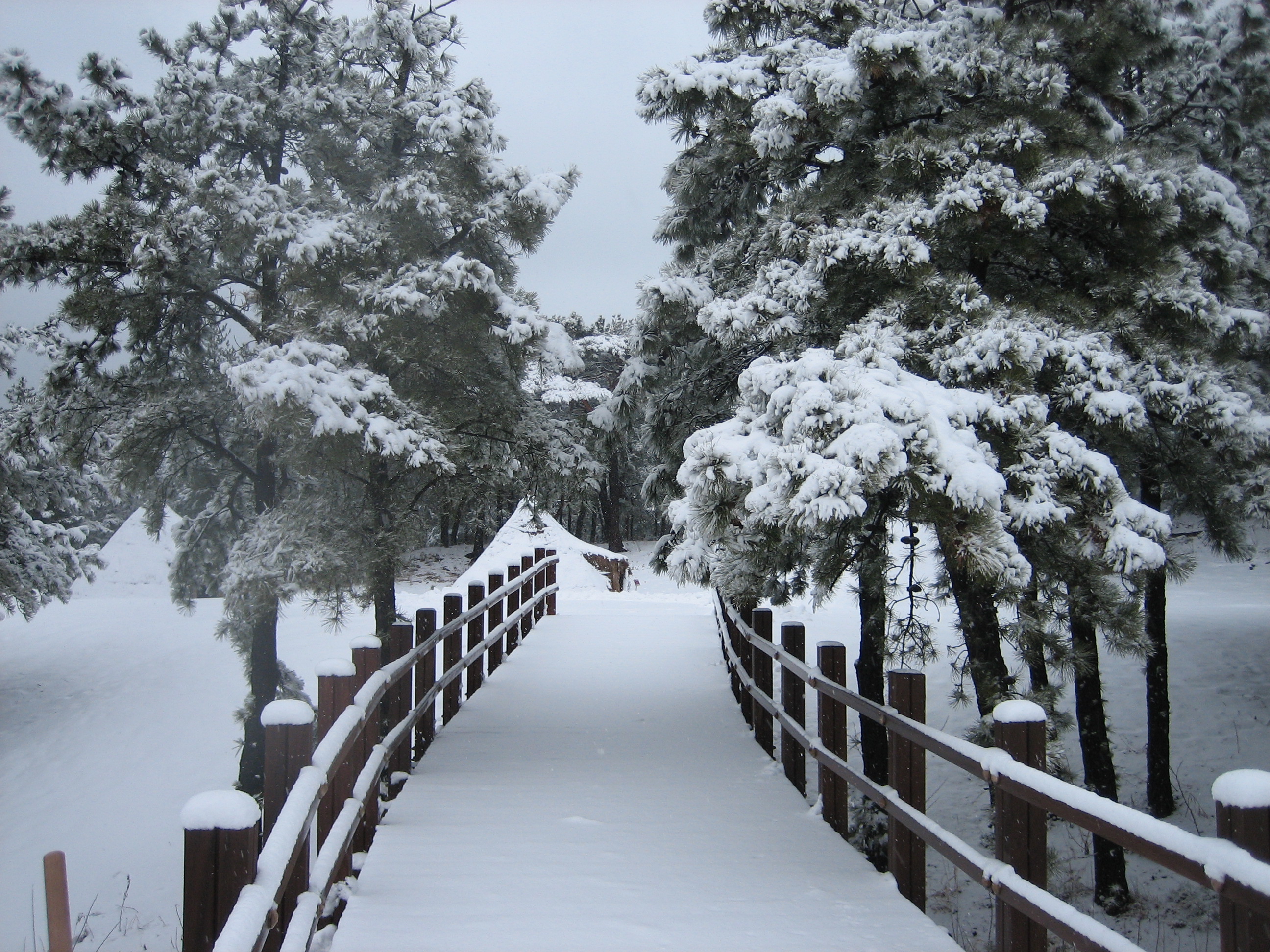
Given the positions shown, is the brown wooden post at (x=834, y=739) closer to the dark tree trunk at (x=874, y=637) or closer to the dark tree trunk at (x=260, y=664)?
the dark tree trunk at (x=874, y=637)

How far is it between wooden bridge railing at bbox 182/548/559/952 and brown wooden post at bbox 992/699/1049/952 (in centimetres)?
239

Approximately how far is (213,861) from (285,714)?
897 mm

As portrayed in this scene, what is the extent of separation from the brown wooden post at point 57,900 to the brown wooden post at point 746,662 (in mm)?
5858

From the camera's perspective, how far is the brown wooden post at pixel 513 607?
11.2 meters

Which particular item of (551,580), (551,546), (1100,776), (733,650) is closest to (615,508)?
(551,546)

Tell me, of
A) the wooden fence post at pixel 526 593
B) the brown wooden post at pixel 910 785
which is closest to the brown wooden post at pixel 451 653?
the wooden fence post at pixel 526 593

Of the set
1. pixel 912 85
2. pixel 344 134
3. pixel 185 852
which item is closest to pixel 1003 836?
pixel 185 852

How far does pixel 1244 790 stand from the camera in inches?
86.9

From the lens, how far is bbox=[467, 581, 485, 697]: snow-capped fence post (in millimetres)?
8977

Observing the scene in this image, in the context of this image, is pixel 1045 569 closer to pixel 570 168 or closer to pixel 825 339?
pixel 825 339

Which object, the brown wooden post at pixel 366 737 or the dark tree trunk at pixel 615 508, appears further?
the dark tree trunk at pixel 615 508

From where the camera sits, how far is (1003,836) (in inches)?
134

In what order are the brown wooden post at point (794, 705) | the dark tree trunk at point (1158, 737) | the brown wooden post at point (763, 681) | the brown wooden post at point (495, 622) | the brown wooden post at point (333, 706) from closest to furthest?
the brown wooden post at point (333, 706) < the brown wooden post at point (794, 705) < the brown wooden post at point (763, 681) < the brown wooden post at point (495, 622) < the dark tree trunk at point (1158, 737)

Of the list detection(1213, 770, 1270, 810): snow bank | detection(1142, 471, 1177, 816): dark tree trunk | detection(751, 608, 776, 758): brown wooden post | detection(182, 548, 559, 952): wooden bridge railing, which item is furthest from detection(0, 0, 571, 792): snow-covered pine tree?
detection(1213, 770, 1270, 810): snow bank
